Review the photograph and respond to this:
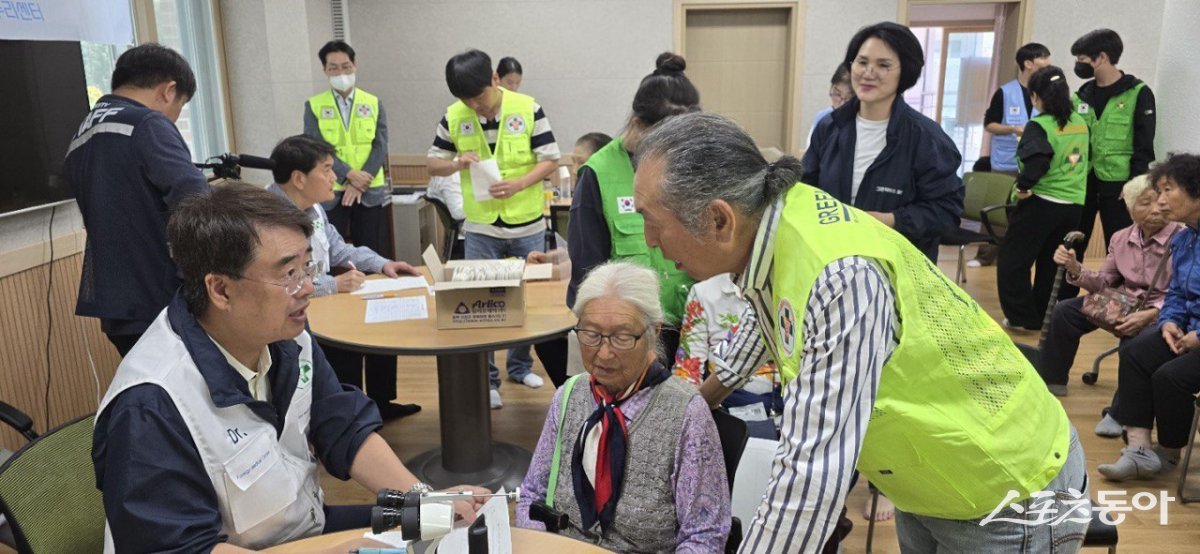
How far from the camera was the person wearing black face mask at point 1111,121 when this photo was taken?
17.4 feet

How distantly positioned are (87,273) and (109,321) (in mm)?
186

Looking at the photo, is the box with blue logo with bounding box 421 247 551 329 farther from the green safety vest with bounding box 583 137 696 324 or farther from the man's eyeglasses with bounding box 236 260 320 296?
the man's eyeglasses with bounding box 236 260 320 296

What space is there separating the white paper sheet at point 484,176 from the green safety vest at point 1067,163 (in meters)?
3.25

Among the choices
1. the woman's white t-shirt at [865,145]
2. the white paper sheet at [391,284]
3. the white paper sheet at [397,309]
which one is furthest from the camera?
the white paper sheet at [391,284]

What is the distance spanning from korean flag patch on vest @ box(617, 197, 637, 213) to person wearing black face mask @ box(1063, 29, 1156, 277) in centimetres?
389

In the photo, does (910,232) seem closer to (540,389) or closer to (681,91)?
(681,91)

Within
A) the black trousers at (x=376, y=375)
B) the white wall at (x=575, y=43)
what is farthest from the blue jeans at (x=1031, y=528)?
the white wall at (x=575, y=43)

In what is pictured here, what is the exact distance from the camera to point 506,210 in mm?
4133

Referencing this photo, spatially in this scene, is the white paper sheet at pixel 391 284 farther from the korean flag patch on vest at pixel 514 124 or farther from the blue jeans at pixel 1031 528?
the blue jeans at pixel 1031 528

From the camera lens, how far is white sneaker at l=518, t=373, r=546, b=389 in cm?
457

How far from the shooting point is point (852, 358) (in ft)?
3.59

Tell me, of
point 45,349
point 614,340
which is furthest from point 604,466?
point 45,349

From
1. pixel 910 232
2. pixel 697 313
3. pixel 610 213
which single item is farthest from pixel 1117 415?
pixel 610 213

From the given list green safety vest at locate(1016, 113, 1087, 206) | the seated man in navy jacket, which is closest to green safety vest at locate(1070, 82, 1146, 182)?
green safety vest at locate(1016, 113, 1087, 206)
